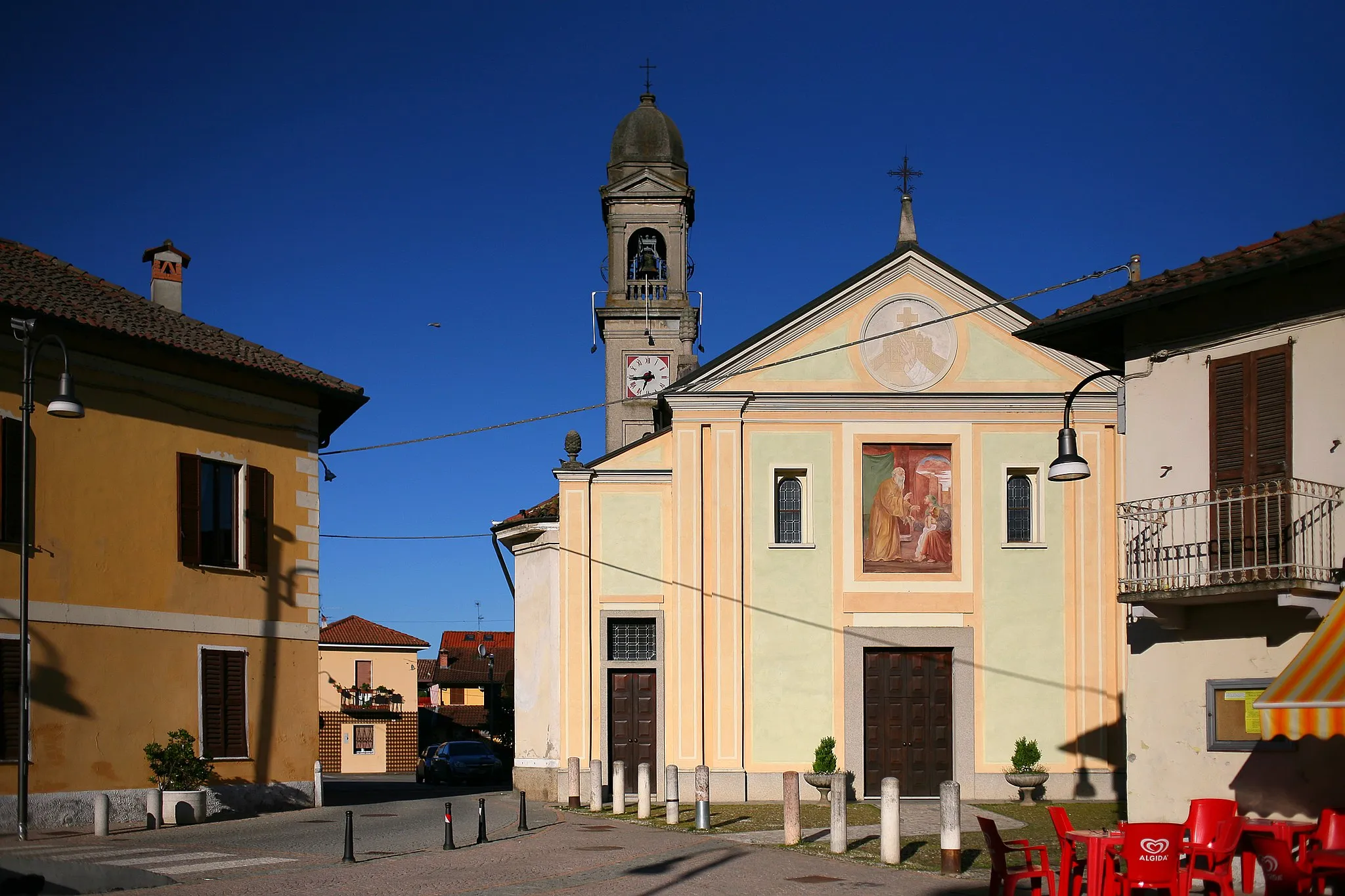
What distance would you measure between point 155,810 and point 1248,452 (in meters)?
14.9

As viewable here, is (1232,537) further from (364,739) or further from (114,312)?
(364,739)

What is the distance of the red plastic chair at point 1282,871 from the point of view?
35.1ft

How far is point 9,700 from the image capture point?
60.2ft

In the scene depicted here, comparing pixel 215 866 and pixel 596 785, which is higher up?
pixel 215 866

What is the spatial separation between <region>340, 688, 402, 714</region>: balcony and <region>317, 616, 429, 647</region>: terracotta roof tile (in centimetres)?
359

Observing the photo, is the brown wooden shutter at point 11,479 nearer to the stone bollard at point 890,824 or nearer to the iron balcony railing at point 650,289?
the stone bollard at point 890,824

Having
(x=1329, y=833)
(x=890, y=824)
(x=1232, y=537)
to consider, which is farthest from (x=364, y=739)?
(x=1329, y=833)

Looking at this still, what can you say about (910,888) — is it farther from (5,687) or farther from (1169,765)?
(5,687)

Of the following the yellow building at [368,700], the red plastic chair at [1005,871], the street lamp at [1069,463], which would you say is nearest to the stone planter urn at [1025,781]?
the street lamp at [1069,463]

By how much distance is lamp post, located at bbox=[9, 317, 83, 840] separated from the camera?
1728 cm

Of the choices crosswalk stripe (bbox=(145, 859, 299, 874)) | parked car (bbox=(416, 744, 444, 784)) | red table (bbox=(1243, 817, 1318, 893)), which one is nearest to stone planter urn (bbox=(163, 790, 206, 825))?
crosswalk stripe (bbox=(145, 859, 299, 874))

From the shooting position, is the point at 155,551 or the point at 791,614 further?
the point at 791,614

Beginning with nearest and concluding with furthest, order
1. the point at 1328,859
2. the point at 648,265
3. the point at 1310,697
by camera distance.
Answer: the point at 1328,859 < the point at 1310,697 < the point at 648,265

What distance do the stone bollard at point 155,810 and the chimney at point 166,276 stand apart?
31.9ft
